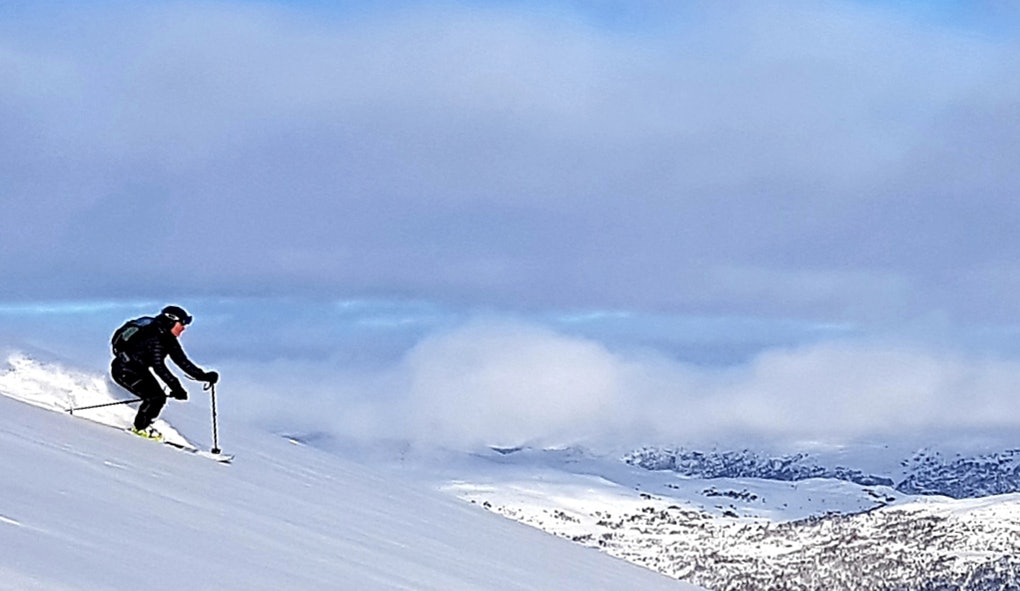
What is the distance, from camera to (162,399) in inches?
711

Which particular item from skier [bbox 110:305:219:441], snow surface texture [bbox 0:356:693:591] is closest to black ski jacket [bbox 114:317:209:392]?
skier [bbox 110:305:219:441]

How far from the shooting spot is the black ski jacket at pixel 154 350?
17.4 meters

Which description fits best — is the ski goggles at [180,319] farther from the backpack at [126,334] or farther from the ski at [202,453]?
the ski at [202,453]

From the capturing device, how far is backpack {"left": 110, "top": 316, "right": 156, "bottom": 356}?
17516 mm

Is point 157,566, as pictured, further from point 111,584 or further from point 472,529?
point 472,529

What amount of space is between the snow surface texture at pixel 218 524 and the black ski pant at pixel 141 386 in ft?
2.12

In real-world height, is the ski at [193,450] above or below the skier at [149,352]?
below

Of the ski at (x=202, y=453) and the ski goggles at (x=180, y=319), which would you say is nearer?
the ski goggles at (x=180, y=319)

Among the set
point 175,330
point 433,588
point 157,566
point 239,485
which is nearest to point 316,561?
point 433,588


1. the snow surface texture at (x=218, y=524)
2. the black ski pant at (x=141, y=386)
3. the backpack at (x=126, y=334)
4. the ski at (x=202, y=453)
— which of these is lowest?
the snow surface texture at (x=218, y=524)

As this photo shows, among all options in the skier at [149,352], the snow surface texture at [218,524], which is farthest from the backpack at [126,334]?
the snow surface texture at [218,524]

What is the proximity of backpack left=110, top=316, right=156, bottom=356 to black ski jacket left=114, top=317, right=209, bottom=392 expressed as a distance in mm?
38

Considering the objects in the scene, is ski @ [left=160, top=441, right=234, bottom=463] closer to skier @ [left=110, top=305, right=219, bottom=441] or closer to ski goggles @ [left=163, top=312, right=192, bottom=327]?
skier @ [left=110, top=305, right=219, bottom=441]

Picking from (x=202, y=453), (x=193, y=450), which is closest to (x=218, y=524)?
(x=202, y=453)
